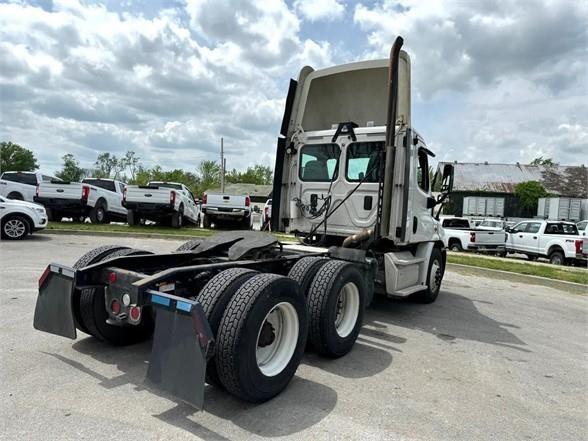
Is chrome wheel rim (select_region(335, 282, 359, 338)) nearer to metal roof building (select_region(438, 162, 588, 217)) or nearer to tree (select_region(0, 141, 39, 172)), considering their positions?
metal roof building (select_region(438, 162, 588, 217))

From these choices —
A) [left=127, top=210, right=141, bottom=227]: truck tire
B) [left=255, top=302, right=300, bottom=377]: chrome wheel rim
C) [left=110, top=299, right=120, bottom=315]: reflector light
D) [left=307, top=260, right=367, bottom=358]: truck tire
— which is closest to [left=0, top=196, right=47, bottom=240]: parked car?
[left=127, top=210, right=141, bottom=227]: truck tire

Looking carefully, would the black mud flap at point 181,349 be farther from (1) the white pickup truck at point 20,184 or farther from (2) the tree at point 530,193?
(2) the tree at point 530,193

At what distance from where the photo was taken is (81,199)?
621 inches

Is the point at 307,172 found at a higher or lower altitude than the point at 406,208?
higher

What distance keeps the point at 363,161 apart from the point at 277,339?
3.47 m

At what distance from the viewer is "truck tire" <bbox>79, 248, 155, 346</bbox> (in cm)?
389

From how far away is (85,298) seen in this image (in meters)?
3.89

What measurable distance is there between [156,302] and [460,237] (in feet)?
55.8

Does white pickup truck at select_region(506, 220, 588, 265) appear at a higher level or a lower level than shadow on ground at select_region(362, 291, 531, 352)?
higher

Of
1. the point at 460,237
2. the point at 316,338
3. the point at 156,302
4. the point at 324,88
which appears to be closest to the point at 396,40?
the point at 324,88

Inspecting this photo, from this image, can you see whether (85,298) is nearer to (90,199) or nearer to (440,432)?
(440,432)

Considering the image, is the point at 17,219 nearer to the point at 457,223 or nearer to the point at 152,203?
the point at 152,203

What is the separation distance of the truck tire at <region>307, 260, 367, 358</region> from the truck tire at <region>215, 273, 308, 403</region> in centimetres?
45

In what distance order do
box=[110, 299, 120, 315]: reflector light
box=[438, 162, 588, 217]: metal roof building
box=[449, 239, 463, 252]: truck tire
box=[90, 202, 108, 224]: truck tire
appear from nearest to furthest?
box=[110, 299, 120, 315]: reflector light, box=[90, 202, 108, 224]: truck tire, box=[449, 239, 463, 252]: truck tire, box=[438, 162, 588, 217]: metal roof building
